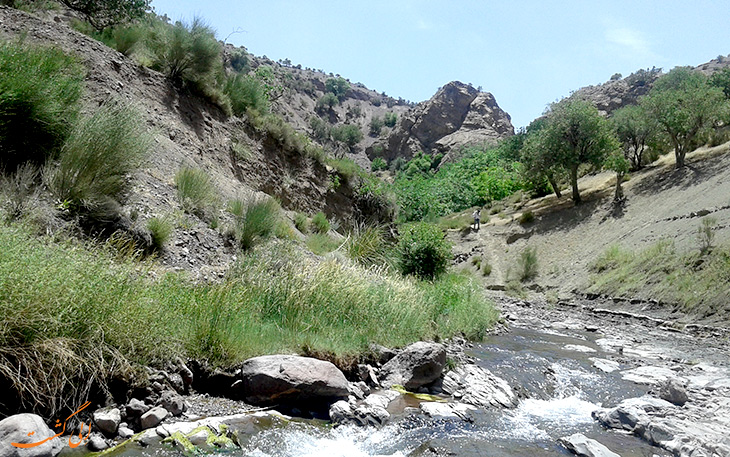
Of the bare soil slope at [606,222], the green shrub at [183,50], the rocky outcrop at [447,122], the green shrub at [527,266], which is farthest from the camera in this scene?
the rocky outcrop at [447,122]

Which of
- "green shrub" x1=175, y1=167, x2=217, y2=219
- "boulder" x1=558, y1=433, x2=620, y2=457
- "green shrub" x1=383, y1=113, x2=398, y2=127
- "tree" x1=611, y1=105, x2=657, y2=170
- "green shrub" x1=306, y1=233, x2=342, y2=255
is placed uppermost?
"green shrub" x1=383, y1=113, x2=398, y2=127

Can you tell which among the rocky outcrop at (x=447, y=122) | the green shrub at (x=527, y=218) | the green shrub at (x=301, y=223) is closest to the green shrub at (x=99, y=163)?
the green shrub at (x=301, y=223)

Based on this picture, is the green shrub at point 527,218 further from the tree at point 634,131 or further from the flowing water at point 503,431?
the flowing water at point 503,431

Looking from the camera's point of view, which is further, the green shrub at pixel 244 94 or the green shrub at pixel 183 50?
the green shrub at pixel 244 94

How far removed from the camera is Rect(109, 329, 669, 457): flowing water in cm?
445

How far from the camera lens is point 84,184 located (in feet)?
23.4

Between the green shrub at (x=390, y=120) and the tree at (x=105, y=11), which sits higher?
the green shrub at (x=390, y=120)

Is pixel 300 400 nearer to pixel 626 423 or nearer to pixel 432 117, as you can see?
pixel 626 423

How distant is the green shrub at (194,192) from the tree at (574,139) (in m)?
25.4

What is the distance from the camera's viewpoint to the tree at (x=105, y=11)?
1433 cm

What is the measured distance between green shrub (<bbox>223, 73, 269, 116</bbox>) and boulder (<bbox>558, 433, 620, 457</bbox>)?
545 inches

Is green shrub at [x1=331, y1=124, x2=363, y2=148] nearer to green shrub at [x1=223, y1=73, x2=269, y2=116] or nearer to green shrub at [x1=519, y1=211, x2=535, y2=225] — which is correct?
green shrub at [x1=519, y1=211, x2=535, y2=225]

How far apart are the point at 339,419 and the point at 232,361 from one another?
1468 mm

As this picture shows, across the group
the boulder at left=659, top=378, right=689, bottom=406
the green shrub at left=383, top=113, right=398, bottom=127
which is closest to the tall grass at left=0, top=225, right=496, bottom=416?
the boulder at left=659, top=378, right=689, bottom=406
